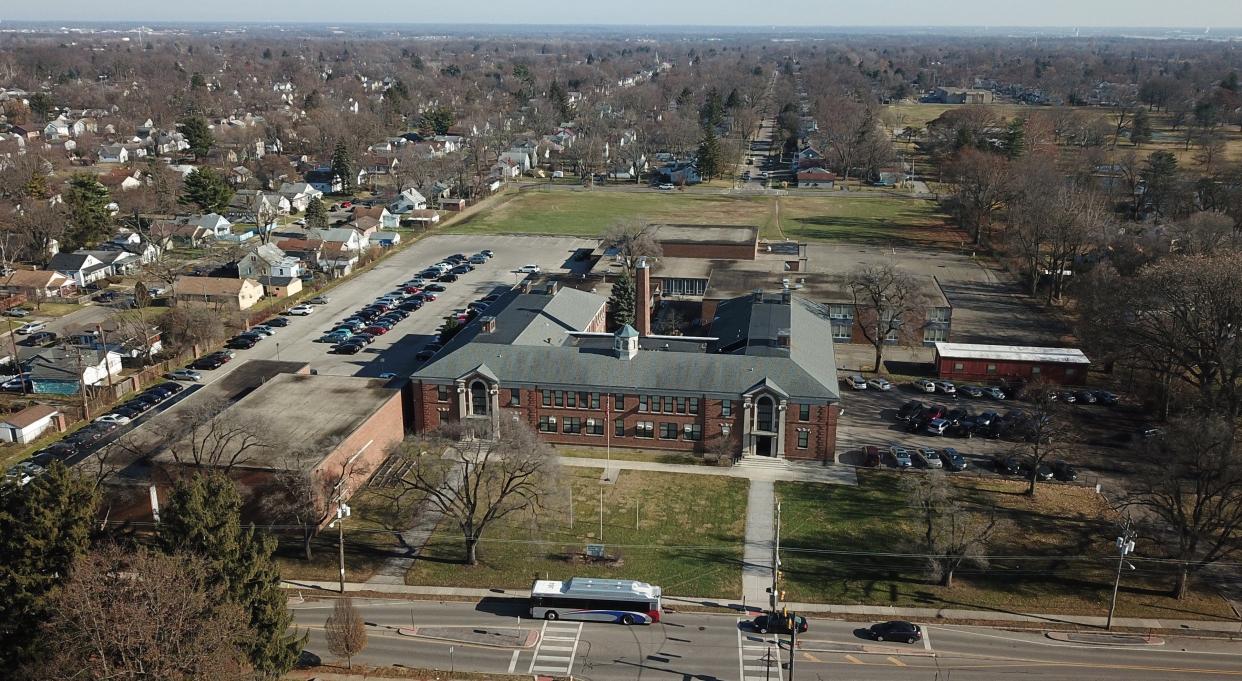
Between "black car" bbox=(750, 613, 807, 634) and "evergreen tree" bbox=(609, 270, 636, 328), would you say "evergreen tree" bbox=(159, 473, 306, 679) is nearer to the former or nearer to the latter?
"black car" bbox=(750, 613, 807, 634)

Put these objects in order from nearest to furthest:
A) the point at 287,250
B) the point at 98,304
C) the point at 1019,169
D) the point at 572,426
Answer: the point at 572,426 < the point at 98,304 < the point at 287,250 < the point at 1019,169

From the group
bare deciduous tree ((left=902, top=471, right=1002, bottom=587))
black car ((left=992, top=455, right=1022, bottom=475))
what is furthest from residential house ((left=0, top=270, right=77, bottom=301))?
black car ((left=992, top=455, right=1022, bottom=475))

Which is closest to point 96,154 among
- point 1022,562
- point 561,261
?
point 561,261

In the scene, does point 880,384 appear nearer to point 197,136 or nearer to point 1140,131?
point 197,136

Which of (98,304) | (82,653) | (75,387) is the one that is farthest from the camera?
(98,304)

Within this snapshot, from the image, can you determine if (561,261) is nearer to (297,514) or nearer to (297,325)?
(297,325)

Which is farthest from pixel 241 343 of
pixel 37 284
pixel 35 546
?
pixel 35 546

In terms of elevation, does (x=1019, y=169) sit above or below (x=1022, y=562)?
above
